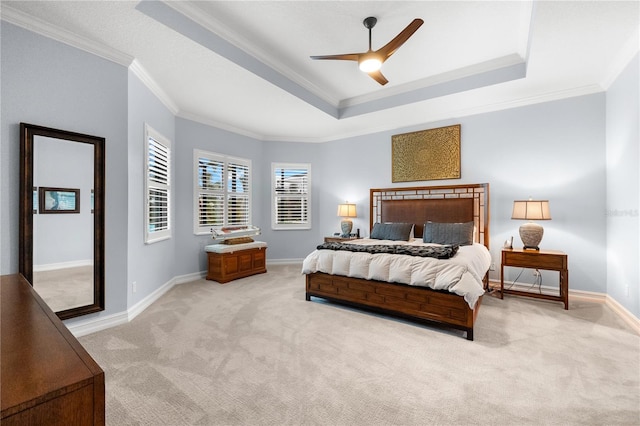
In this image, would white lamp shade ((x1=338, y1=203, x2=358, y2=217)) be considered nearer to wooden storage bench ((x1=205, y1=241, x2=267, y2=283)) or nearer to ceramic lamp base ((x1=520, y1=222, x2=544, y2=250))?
wooden storage bench ((x1=205, y1=241, x2=267, y2=283))

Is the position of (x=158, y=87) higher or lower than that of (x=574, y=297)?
higher

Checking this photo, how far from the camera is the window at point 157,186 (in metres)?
3.82

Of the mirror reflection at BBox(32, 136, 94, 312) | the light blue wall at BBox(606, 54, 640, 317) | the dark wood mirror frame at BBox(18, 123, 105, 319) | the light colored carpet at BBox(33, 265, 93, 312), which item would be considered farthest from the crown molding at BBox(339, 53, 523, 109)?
the light colored carpet at BBox(33, 265, 93, 312)

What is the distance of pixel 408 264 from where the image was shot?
3148mm

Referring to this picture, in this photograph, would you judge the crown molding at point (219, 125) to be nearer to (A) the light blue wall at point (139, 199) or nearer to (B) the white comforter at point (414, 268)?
(A) the light blue wall at point (139, 199)

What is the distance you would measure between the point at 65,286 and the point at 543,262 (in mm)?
5355

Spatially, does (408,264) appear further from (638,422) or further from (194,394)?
(194,394)

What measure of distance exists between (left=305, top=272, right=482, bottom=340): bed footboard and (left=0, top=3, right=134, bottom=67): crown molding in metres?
3.37

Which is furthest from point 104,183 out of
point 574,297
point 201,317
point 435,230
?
point 574,297

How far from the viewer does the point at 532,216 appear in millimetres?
3848

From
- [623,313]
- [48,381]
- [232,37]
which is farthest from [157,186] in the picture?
[623,313]

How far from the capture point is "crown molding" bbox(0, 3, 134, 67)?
248 centimetres

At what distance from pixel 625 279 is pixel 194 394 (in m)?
4.63

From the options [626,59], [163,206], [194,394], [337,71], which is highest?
[337,71]
